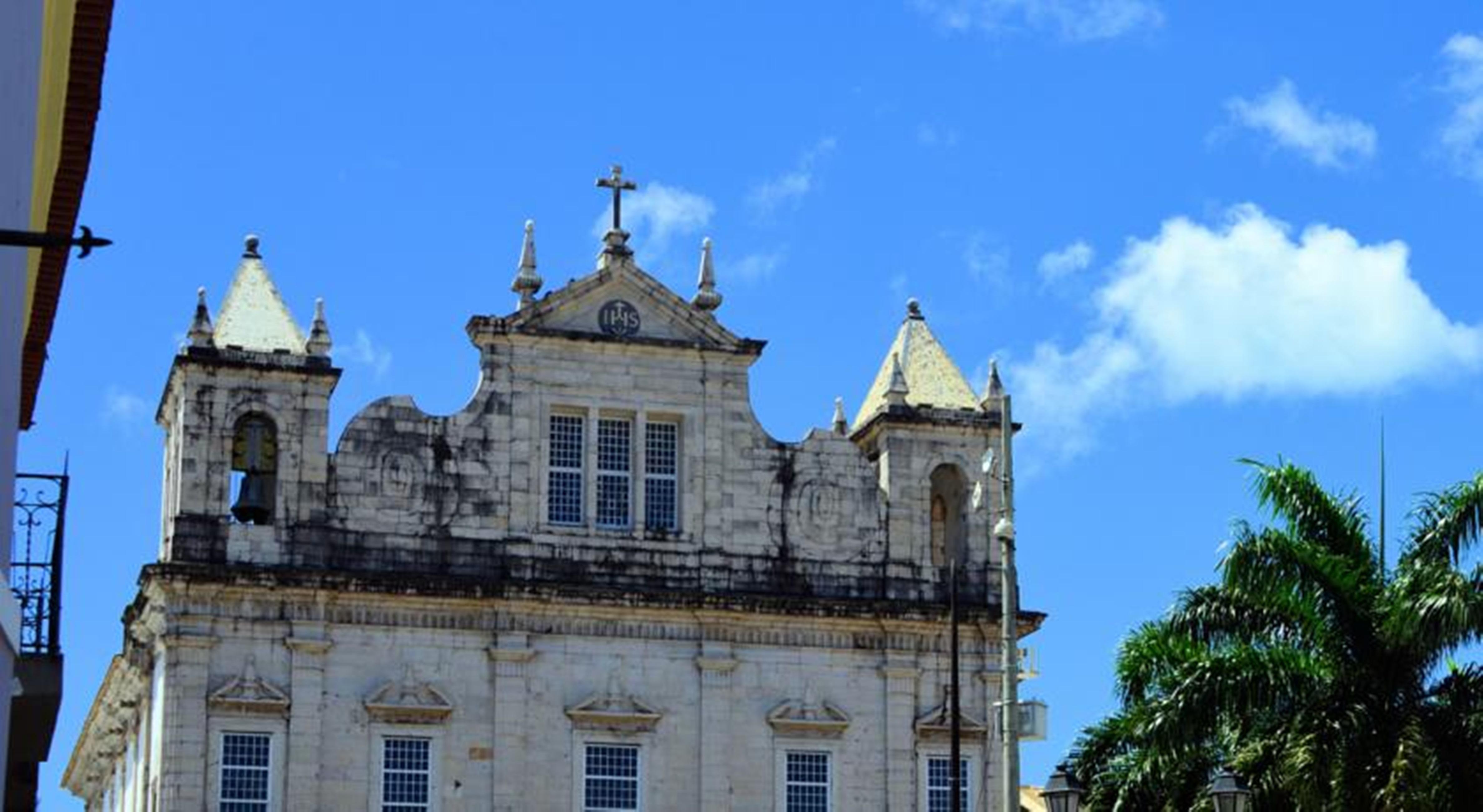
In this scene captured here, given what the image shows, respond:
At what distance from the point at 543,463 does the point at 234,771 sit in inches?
248

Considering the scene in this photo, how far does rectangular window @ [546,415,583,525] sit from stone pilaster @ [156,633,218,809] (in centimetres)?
540

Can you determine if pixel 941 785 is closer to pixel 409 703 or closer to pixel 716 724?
pixel 716 724

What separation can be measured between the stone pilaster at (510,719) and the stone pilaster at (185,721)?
4005 millimetres

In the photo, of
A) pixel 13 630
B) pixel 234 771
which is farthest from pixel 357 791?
pixel 13 630

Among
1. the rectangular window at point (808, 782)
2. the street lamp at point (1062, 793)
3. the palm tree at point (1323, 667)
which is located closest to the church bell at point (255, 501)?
the rectangular window at point (808, 782)

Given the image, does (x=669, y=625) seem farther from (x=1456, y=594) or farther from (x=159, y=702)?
(x=1456, y=594)

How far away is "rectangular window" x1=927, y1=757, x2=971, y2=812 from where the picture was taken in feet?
123

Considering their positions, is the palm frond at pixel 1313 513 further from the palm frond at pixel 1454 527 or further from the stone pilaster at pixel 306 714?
the stone pilaster at pixel 306 714

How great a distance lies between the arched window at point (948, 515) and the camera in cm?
3944

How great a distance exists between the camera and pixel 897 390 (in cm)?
3928

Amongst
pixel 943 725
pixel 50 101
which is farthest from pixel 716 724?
pixel 50 101

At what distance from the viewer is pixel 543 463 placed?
3719 cm

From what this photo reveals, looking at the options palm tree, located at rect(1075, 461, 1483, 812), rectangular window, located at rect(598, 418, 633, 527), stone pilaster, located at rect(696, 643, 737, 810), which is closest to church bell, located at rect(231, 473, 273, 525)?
rectangular window, located at rect(598, 418, 633, 527)

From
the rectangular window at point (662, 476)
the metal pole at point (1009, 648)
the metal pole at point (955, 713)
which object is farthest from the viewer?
the rectangular window at point (662, 476)
